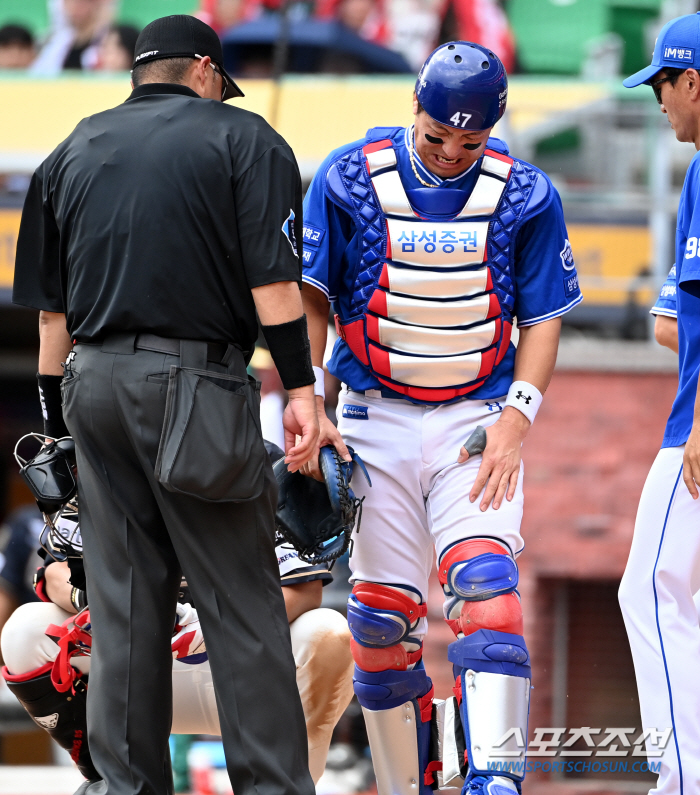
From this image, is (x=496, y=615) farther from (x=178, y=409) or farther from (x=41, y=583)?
(x=41, y=583)

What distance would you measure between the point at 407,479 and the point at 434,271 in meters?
0.64

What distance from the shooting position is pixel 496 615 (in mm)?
3422

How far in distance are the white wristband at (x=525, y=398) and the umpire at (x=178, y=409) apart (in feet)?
2.52

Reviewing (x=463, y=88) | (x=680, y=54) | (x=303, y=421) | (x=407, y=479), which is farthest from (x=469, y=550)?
(x=680, y=54)

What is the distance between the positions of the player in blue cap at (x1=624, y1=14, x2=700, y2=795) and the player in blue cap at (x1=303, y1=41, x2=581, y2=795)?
0.38 meters

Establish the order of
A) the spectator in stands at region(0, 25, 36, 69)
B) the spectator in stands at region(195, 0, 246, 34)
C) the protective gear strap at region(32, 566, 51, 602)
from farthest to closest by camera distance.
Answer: the spectator in stands at region(195, 0, 246, 34), the spectator in stands at region(0, 25, 36, 69), the protective gear strap at region(32, 566, 51, 602)

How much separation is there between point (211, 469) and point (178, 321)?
392 millimetres

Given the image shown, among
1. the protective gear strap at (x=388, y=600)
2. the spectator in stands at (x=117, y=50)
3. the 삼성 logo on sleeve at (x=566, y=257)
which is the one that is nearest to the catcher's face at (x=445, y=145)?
the 삼성 logo on sleeve at (x=566, y=257)

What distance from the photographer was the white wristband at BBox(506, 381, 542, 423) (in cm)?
369

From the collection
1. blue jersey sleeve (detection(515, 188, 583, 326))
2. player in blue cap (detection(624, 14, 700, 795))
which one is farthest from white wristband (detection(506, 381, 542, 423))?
player in blue cap (detection(624, 14, 700, 795))

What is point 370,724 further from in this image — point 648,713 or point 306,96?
point 306,96

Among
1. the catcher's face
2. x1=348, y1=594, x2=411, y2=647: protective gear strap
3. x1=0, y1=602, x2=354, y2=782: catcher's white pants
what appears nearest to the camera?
the catcher's face

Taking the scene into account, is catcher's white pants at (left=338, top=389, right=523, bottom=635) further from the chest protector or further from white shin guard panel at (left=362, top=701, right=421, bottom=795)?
white shin guard panel at (left=362, top=701, right=421, bottom=795)

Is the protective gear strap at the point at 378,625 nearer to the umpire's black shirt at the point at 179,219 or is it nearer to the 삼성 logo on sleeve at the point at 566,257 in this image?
the umpire's black shirt at the point at 179,219
